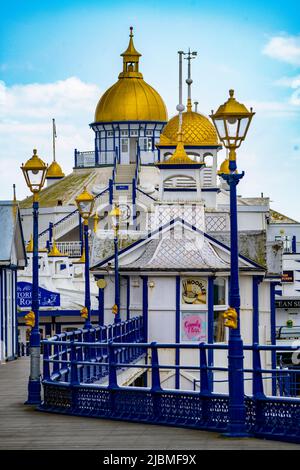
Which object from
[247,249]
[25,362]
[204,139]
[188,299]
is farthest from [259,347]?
[204,139]

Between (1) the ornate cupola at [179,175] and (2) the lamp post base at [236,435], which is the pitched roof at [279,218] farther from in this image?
(2) the lamp post base at [236,435]

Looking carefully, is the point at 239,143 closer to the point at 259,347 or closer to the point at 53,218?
the point at 259,347

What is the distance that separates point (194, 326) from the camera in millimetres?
42062

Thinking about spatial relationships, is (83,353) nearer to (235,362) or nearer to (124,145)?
(235,362)

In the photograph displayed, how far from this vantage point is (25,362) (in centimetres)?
3656

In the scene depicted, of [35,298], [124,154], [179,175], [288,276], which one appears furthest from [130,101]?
[35,298]

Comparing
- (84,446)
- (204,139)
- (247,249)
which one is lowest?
(84,446)

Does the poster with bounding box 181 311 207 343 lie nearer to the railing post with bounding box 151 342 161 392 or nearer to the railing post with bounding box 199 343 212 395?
the railing post with bounding box 151 342 161 392

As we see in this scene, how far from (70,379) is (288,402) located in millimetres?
4962

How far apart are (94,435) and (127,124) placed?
294 feet

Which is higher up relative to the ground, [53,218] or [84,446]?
[53,218]

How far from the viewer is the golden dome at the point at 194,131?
7938 cm

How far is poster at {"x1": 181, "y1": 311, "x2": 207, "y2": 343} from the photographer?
137 feet

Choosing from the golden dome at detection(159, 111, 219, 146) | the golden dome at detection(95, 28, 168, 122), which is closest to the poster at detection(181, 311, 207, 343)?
the golden dome at detection(159, 111, 219, 146)
